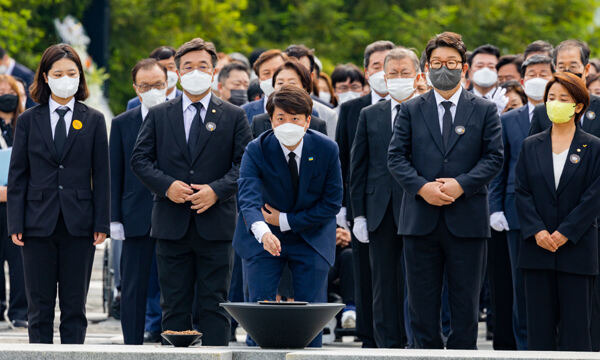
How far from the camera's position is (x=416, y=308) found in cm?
971

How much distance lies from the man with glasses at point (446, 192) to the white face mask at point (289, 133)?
858 millimetres

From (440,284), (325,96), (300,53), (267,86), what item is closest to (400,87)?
(267,86)

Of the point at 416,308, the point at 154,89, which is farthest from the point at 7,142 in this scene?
the point at 416,308

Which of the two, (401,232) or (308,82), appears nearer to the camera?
(401,232)

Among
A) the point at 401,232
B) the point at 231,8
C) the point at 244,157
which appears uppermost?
the point at 231,8

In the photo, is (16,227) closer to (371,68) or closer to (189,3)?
(371,68)

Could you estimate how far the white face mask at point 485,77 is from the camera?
1378 cm

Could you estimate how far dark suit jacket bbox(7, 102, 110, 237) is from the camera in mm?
10273

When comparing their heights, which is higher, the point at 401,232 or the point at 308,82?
the point at 308,82

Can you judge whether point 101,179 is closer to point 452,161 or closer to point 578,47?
point 452,161

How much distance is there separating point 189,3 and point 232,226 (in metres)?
31.5

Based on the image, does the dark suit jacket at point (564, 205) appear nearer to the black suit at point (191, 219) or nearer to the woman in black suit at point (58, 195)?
the black suit at point (191, 219)

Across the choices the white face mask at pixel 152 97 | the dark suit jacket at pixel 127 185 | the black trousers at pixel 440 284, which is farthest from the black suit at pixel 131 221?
the black trousers at pixel 440 284

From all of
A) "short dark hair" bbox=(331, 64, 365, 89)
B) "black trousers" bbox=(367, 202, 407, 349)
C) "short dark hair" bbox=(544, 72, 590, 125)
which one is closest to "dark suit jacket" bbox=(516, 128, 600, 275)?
"short dark hair" bbox=(544, 72, 590, 125)
